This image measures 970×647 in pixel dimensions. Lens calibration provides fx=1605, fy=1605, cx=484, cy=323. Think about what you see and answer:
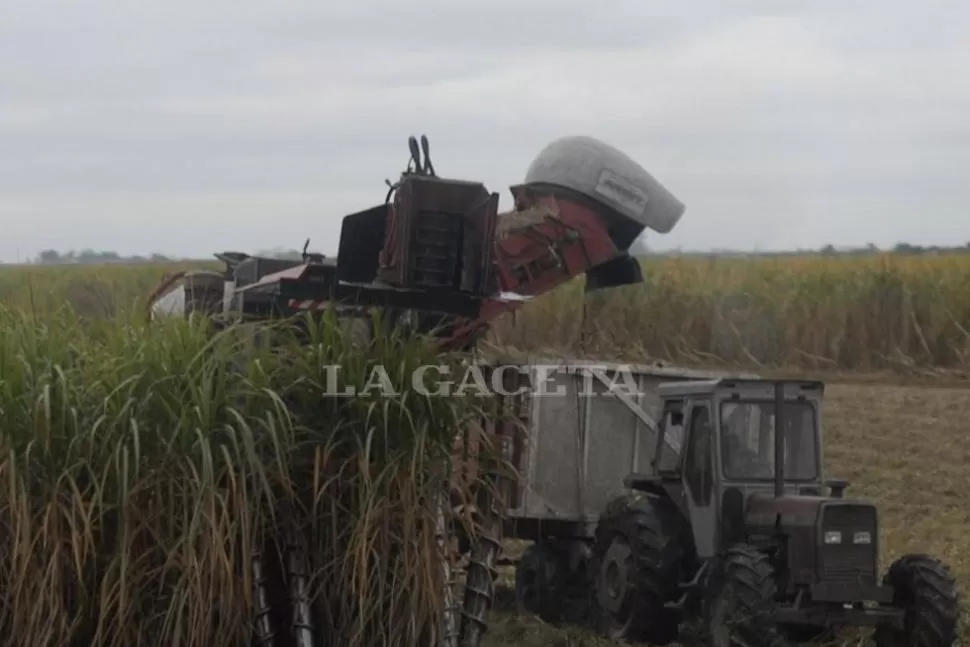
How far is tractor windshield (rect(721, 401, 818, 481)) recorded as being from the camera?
917 cm

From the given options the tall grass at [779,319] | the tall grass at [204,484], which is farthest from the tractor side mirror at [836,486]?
the tall grass at [779,319]

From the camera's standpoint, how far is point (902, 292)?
2139cm

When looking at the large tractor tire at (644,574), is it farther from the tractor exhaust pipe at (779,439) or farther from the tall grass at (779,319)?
the tall grass at (779,319)

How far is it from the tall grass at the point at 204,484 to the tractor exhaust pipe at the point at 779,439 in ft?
8.18

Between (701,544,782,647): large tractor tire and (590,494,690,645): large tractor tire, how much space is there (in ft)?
2.32

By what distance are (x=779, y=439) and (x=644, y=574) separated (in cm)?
112

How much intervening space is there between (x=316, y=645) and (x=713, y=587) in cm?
254

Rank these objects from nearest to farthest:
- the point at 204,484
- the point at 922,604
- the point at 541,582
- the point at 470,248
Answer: the point at 204,484 → the point at 922,604 → the point at 470,248 → the point at 541,582

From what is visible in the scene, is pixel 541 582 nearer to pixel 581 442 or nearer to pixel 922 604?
pixel 581 442

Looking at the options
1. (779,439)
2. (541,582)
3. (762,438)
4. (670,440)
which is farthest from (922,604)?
(541,582)

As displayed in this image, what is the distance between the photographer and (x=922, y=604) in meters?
8.50

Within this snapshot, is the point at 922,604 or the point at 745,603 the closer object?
the point at 745,603

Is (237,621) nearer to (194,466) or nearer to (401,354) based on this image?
(194,466)

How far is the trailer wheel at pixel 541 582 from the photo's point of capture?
35.1 ft
